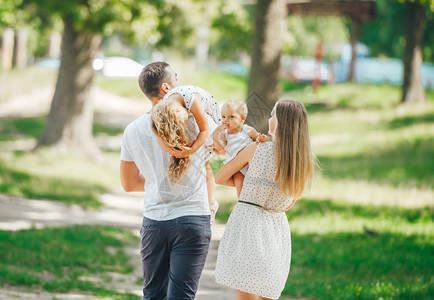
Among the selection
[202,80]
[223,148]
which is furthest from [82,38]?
[202,80]

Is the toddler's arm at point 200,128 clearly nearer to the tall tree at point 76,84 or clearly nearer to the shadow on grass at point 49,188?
the shadow on grass at point 49,188

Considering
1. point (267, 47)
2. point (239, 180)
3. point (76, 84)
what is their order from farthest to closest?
point (76, 84), point (267, 47), point (239, 180)

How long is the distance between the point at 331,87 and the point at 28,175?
807 inches

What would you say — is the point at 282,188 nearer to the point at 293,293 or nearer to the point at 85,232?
the point at 293,293

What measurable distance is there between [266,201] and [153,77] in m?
1.04

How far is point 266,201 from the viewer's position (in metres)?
3.70

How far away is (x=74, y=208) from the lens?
1073 cm

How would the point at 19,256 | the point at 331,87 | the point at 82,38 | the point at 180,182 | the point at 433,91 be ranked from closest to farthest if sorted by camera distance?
1. the point at 180,182
2. the point at 19,256
3. the point at 82,38
4. the point at 433,91
5. the point at 331,87

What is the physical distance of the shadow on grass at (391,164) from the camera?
13.0m

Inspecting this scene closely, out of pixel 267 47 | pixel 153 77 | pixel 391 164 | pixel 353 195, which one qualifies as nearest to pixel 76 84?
pixel 267 47

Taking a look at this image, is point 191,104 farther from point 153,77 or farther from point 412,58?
point 412,58

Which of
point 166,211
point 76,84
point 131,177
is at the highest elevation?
point 131,177

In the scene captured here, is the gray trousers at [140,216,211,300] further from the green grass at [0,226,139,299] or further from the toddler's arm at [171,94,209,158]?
the green grass at [0,226,139,299]

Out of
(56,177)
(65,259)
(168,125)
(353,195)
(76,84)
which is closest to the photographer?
(168,125)
